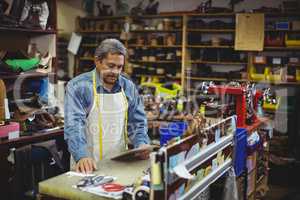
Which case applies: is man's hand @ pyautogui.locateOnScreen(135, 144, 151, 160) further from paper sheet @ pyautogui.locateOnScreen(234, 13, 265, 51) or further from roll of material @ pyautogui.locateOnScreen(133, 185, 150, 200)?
paper sheet @ pyautogui.locateOnScreen(234, 13, 265, 51)

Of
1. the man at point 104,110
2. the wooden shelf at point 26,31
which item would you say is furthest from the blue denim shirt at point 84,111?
the wooden shelf at point 26,31

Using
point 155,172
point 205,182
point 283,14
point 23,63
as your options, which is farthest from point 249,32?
point 155,172

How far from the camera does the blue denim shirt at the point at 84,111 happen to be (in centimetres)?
246

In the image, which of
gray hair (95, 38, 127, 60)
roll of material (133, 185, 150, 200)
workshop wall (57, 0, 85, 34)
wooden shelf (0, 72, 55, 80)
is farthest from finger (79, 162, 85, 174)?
workshop wall (57, 0, 85, 34)

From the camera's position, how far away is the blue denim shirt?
2455mm

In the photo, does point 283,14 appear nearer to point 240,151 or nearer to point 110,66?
point 240,151

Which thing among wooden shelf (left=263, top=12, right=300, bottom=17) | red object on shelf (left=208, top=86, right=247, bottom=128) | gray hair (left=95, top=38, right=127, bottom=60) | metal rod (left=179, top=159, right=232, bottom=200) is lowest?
metal rod (left=179, top=159, right=232, bottom=200)

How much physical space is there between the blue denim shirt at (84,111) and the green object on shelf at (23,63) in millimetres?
1543

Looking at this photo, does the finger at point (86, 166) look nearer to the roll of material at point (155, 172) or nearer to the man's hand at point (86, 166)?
the man's hand at point (86, 166)

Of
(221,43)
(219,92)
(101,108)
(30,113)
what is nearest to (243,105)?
(219,92)

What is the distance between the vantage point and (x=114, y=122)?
2.79m

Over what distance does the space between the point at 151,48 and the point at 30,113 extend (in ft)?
10.7

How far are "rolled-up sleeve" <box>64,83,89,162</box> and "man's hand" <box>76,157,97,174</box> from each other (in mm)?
111

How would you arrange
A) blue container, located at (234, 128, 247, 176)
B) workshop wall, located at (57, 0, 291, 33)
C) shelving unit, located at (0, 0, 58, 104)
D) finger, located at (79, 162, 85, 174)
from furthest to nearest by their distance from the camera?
workshop wall, located at (57, 0, 291, 33)
shelving unit, located at (0, 0, 58, 104)
blue container, located at (234, 128, 247, 176)
finger, located at (79, 162, 85, 174)
